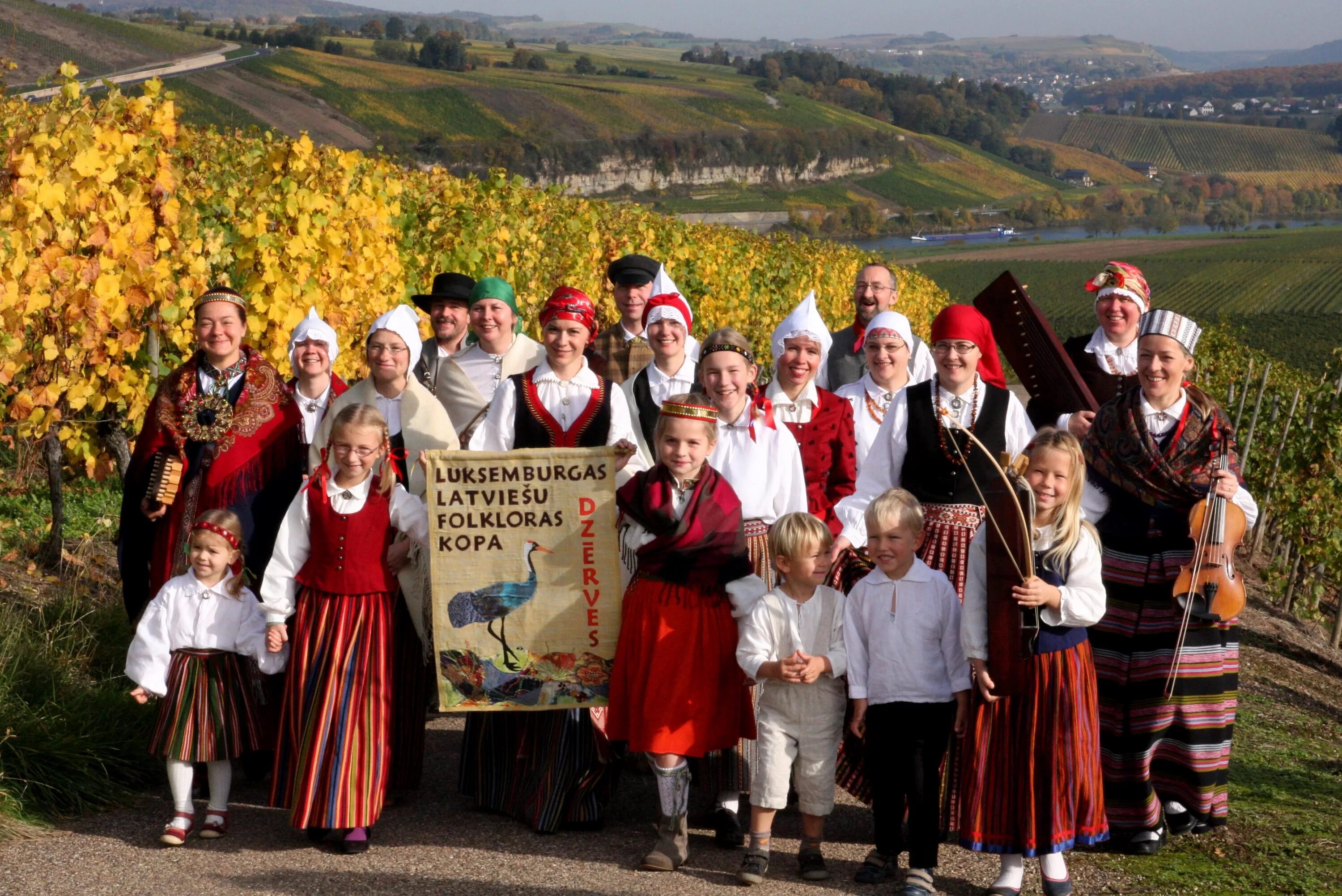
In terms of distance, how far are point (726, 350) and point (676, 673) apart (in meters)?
1.09

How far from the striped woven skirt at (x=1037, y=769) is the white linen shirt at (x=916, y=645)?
0.51 feet

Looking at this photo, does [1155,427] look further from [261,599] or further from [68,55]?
[68,55]

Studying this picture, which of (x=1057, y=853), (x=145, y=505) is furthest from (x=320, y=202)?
(x=1057, y=853)

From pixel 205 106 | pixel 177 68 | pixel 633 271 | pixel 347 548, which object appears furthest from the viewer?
pixel 177 68

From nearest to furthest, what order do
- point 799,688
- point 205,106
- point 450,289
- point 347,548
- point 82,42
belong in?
point 799,688
point 347,548
point 450,289
point 205,106
point 82,42

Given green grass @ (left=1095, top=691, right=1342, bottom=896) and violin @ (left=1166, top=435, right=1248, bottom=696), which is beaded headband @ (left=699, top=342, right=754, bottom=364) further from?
green grass @ (left=1095, top=691, right=1342, bottom=896)

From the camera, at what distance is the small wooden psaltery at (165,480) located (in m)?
→ 4.75

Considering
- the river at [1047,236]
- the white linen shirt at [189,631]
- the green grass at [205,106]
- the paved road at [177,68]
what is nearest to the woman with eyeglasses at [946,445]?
the white linen shirt at [189,631]

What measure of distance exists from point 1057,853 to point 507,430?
7.44ft

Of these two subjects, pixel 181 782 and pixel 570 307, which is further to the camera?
pixel 570 307

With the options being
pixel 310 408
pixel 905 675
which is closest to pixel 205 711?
pixel 310 408

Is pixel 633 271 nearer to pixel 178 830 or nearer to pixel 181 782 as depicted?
pixel 181 782

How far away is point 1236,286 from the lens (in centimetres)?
6869

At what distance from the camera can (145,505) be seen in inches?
189
